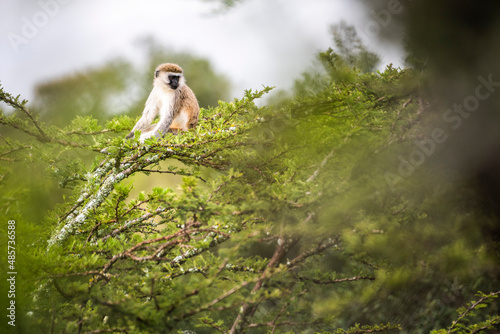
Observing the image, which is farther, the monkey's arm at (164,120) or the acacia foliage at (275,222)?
the monkey's arm at (164,120)

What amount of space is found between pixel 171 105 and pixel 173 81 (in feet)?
0.85

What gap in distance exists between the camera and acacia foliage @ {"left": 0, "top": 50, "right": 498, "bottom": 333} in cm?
141

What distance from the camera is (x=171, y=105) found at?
3508mm

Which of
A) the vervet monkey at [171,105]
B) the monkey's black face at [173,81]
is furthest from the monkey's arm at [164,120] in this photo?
the monkey's black face at [173,81]

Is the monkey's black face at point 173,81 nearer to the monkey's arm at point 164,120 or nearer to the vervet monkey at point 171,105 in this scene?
the vervet monkey at point 171,105

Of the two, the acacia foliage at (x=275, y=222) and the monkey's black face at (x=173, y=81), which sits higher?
Result: the monkey's black face at (x=173, y=81)

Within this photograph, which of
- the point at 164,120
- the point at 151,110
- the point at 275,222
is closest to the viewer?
the point at 275,222

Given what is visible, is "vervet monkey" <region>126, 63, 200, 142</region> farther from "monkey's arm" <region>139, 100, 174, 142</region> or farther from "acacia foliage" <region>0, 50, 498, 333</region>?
"acacia foliage" <region>0, 50, 498, 333</region>

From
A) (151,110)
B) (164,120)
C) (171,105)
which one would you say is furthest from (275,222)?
(151,110)

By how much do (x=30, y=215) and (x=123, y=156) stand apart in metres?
0.59

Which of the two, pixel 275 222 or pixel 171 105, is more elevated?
pixel 171 105

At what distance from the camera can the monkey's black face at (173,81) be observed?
3.57 metres

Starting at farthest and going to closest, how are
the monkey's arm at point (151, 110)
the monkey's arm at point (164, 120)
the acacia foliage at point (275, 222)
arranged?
1. the monkey's arm at point (151, 110)
2. the monkey's arm at point (164, 120)
3. the acacia foliage at point (275, 222)

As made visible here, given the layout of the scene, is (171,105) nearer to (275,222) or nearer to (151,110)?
(151,110)
